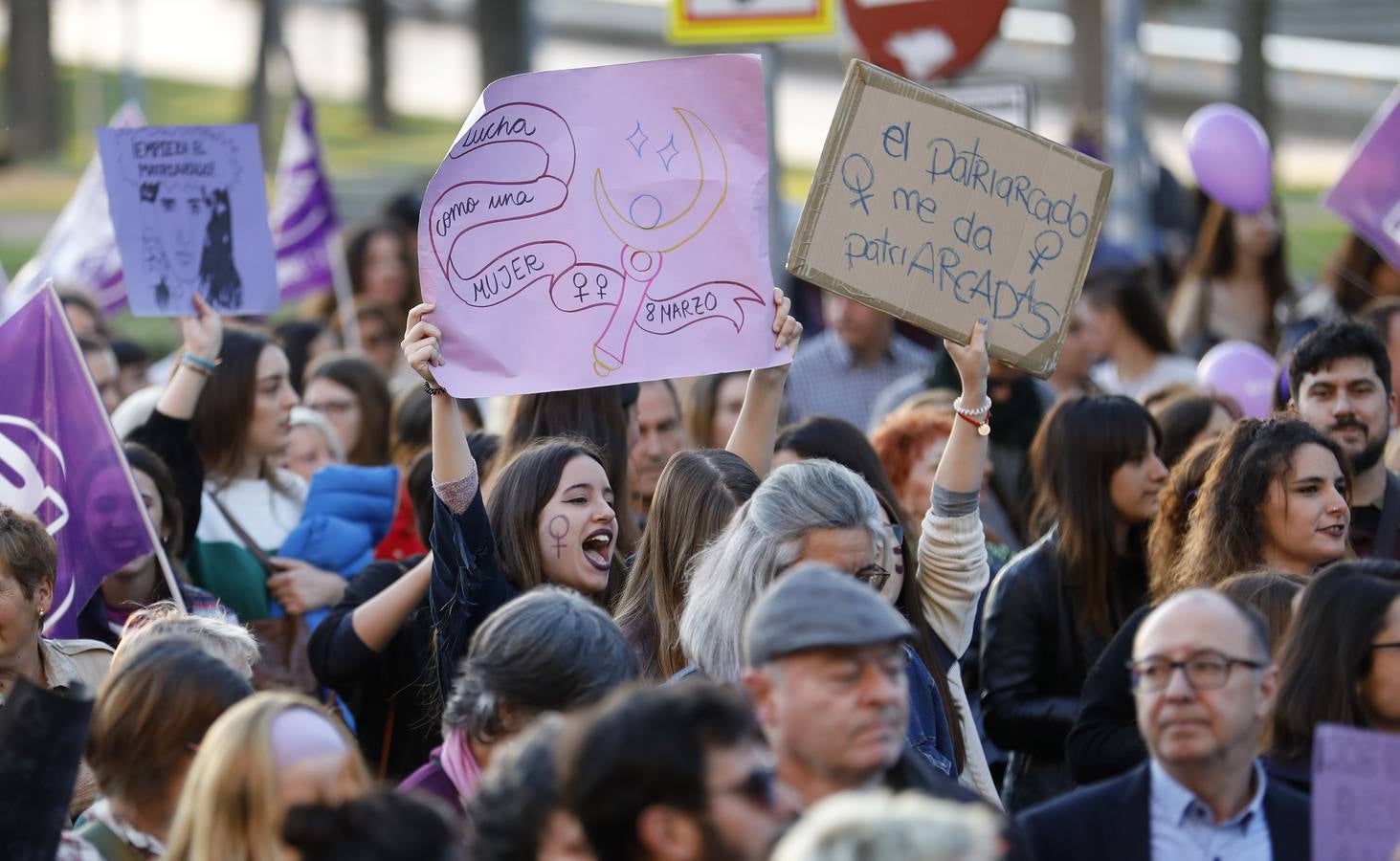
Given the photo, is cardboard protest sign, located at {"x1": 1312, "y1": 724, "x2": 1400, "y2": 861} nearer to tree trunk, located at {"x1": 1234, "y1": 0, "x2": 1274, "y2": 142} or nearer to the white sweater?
the white sweater

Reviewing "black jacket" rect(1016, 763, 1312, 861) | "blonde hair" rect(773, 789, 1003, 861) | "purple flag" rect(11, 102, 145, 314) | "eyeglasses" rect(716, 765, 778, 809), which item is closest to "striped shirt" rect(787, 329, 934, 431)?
"purple flag" rect(11, 102, 145, 314)

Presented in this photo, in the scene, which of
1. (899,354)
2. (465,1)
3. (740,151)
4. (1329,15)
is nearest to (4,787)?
(740,151)

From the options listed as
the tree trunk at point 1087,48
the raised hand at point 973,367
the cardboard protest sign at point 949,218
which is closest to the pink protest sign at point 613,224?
the cardboard protest sign at point 949,218

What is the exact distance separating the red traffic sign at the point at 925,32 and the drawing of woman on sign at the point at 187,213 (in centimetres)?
322

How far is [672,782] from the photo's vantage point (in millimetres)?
3273

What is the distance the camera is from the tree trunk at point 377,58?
33.8 meters

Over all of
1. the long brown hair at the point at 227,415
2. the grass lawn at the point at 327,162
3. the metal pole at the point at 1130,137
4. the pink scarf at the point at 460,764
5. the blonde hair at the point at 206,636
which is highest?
the blonde hair at the point at 206,636

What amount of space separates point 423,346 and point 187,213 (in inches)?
101

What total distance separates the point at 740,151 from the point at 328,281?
572 cm

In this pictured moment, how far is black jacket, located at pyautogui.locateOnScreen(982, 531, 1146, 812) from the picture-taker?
575 centimetres

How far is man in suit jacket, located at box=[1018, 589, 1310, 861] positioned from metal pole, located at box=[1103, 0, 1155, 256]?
10.6 meters

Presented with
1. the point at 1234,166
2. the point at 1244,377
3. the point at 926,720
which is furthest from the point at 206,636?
the point at 1234,166

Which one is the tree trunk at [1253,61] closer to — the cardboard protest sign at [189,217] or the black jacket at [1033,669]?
the cardboard protest sign at [189,217]

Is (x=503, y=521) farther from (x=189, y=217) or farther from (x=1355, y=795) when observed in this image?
(x=189, y=217)
